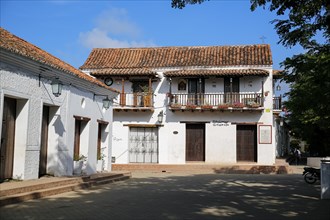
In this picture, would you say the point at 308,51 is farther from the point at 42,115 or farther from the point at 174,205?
Answer: the point at 42,115

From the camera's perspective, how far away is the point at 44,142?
1323 centimetres

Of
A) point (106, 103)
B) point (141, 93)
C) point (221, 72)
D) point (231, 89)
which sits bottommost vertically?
point (106, 103)

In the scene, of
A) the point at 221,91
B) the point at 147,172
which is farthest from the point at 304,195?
the point at 221,91

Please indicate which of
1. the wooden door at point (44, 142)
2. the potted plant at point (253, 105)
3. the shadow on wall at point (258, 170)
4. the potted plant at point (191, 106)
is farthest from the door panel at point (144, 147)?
the wooden door at point (44, 142)

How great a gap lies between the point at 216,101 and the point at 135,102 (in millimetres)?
5143

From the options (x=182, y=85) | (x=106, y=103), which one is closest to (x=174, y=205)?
(x=106, y=103)

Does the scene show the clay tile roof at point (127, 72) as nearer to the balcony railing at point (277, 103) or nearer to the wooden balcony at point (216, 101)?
the wooden balcony at point (216, 101)

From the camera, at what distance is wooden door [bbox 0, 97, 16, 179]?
11.1 metres

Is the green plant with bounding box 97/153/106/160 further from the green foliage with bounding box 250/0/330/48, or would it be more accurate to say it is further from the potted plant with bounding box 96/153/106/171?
the green foliage with bounding box 250/0/330/48

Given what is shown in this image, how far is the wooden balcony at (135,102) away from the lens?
25219 millimetres

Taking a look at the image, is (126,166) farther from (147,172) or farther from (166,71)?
(166,71)

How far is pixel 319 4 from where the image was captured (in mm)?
7574

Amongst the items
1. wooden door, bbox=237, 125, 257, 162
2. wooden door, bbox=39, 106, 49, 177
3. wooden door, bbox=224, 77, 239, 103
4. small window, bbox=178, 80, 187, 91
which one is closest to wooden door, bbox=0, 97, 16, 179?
wooden door, bbox=39, 106, 49, 177

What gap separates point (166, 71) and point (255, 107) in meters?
6.14
